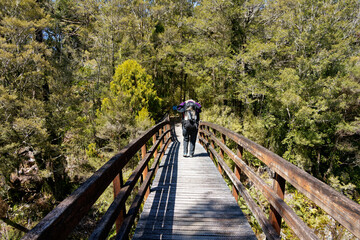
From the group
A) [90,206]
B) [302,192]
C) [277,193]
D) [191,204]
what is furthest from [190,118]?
[90,206]

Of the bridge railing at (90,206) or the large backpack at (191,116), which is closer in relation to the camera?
the bridge railing at (90,206)

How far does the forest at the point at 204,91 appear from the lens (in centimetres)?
1156

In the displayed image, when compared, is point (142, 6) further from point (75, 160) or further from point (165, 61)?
point (75, 160)

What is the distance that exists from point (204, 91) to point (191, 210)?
15.8 meters

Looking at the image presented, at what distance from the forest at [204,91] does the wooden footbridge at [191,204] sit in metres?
9.89

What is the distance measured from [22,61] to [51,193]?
9.76 m

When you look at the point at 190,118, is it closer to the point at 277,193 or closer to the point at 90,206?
the point at 277,193

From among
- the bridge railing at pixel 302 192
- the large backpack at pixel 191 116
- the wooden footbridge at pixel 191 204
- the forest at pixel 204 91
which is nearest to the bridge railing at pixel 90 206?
the wooden footbridge at pixel 191 204

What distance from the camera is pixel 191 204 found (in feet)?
10.4

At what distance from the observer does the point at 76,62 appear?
1728 centimetres

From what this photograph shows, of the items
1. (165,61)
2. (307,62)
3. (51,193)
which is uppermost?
(165,61)

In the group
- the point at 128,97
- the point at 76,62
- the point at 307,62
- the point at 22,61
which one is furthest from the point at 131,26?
the point at 307,62

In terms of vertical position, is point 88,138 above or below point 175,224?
below

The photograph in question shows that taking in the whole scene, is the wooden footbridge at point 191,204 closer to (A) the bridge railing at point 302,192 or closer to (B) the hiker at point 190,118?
(A) the bridge railing at point 302,192
